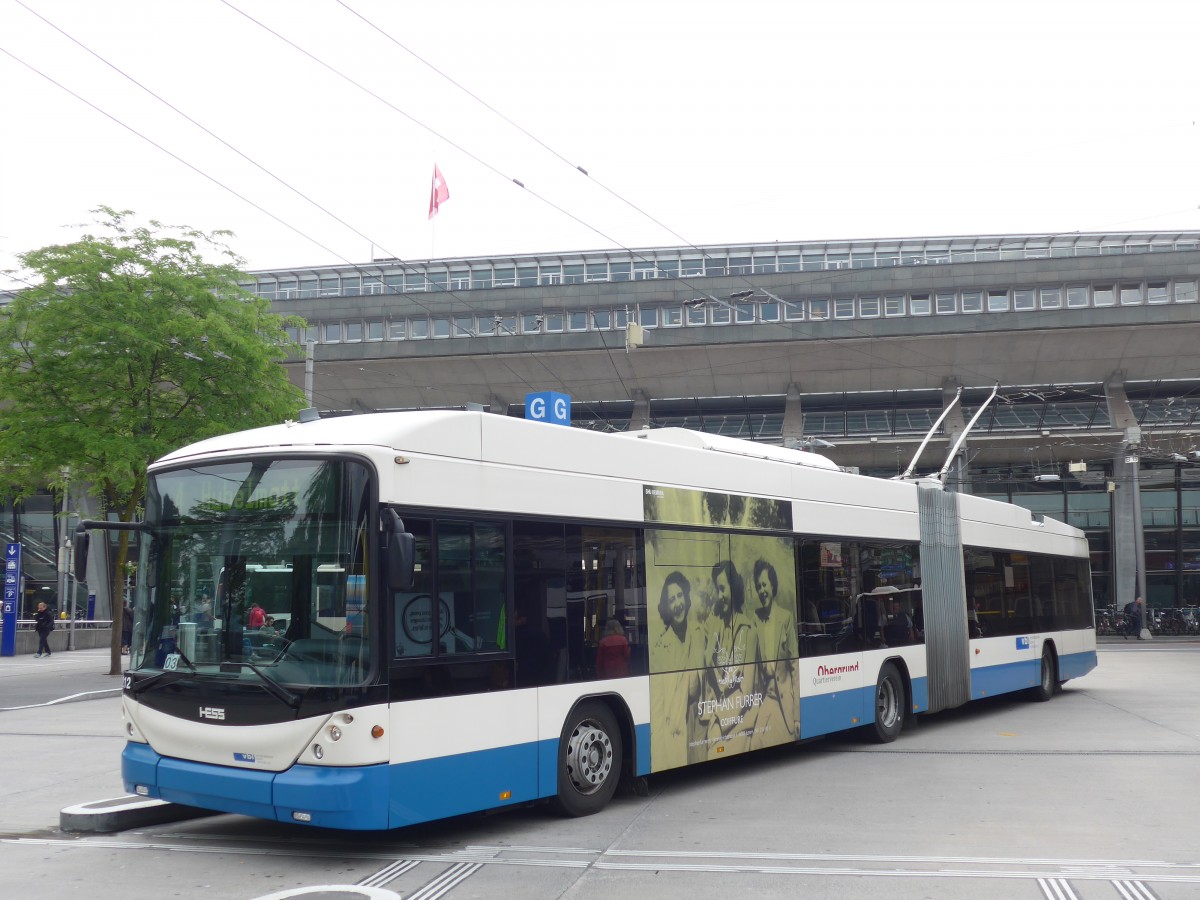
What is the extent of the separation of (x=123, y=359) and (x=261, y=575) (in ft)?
50.9

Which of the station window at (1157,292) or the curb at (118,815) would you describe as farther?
the station window at (1157,292)

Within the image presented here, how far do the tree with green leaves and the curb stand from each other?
13.1 meters

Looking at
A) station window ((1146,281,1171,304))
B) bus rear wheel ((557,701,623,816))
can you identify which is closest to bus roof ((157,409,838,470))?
bus rear wheel ((557,701,623,816))

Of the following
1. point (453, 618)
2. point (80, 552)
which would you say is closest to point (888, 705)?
point (453, 618)

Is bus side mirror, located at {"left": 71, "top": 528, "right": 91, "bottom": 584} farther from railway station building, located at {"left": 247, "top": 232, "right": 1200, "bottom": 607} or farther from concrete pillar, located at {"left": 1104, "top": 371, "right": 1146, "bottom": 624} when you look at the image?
concrete pillar, located at {"left": 1104, "top": 371, "right": 1146, "bottom": 624}

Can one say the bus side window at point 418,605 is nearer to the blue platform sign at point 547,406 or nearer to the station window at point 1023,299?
the blue platform sign at point 547,406

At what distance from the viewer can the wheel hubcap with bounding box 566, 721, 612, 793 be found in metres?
8.59

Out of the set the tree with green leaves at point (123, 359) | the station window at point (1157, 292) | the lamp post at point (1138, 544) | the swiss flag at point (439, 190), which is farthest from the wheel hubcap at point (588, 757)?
the station window at point (1157, 292)

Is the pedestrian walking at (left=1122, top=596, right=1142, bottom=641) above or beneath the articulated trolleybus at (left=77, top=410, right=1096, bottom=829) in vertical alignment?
beneath

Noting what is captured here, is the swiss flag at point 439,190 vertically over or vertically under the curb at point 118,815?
over

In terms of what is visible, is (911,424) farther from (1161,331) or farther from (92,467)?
(92,467)

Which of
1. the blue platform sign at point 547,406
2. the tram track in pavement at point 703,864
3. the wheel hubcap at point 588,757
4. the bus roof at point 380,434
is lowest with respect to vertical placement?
the tram track in pavement at point 703,864

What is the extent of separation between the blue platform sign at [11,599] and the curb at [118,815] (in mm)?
24766

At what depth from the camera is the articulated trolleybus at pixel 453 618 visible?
696cm
